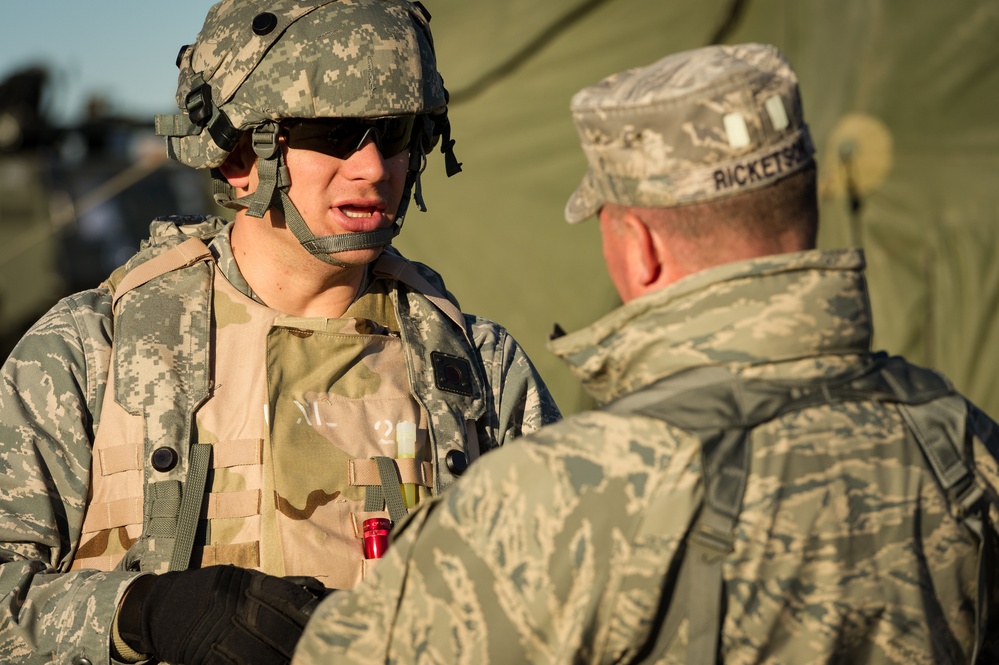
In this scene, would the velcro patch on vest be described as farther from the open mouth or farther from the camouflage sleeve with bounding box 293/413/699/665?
the camouflage sleeve with bounding box 293/413/699/665

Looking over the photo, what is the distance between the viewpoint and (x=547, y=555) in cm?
193

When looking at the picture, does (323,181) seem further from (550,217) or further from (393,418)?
(550,217)

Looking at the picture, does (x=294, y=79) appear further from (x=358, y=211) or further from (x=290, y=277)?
(x=290, y=277)

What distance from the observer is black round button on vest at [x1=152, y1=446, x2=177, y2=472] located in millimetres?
3010

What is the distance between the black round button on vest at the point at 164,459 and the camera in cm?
301

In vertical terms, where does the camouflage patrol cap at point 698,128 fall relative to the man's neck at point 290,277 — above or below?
above

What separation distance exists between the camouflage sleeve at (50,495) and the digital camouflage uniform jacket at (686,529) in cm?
101

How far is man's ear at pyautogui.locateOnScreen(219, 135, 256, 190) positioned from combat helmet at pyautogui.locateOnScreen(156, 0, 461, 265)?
0.22 ft

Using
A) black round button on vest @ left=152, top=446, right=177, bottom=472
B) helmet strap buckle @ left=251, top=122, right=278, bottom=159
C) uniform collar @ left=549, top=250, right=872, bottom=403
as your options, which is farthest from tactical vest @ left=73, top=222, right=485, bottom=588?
uniform collar @ left=549, top=250, right=872, bottom=403

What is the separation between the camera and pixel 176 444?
306 centimetres

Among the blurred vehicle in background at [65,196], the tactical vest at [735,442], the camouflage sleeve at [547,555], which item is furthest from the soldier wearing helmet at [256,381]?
the blurred vehicle in background at [65,196]

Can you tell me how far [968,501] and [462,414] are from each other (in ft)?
5.22

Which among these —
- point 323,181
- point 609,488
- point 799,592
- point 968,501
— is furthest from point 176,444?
point 968,501

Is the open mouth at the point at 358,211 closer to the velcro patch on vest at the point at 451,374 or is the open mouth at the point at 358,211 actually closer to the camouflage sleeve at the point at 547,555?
the velcro patch on vest at the point at 451,374
